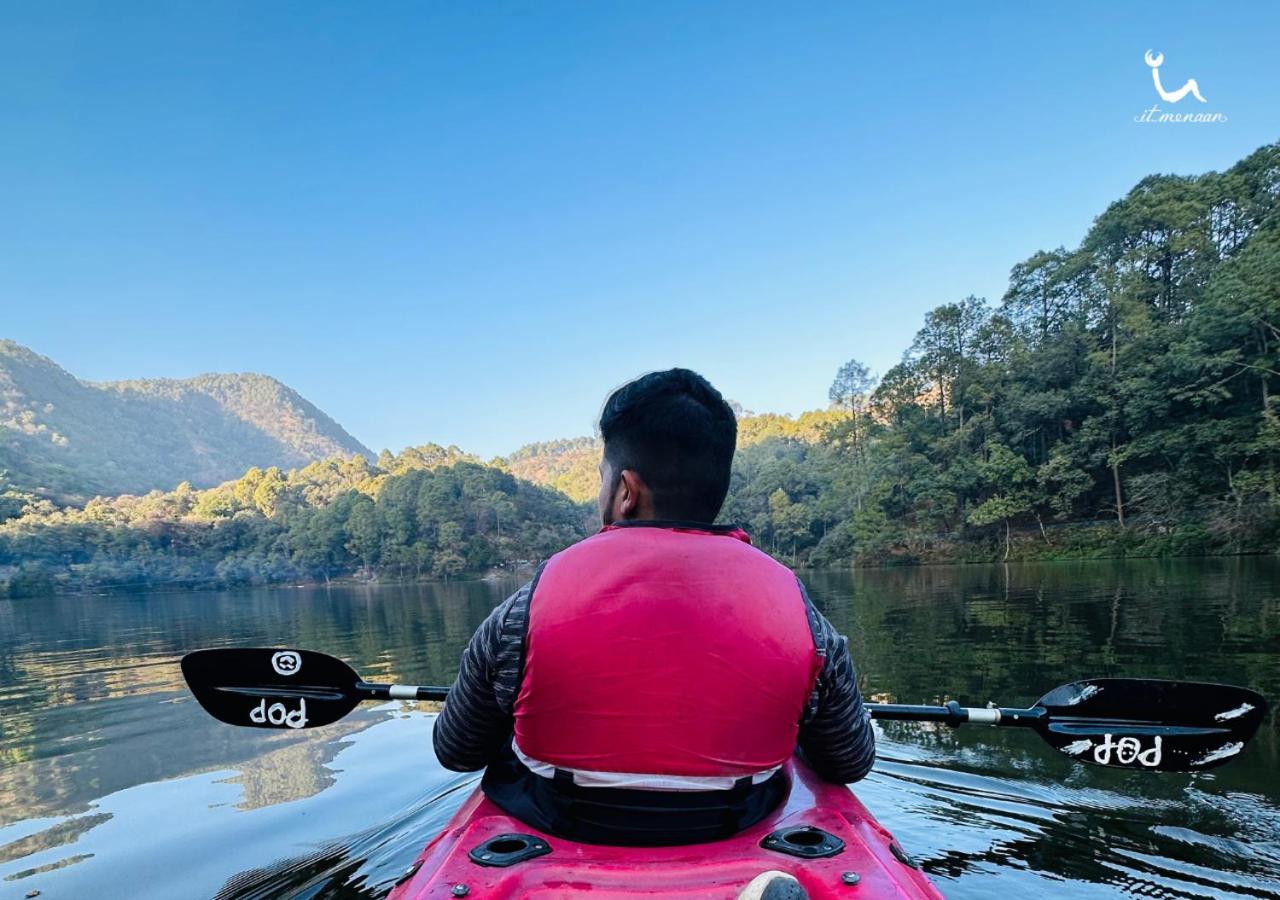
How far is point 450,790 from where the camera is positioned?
3.98 m

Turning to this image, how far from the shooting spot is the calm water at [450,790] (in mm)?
2928

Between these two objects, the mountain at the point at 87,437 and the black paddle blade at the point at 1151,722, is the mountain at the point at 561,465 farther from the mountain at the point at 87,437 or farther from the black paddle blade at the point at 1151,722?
the black paddle blade at the point at 1151,722

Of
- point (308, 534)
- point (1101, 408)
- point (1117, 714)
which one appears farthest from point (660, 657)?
point (308, 534)

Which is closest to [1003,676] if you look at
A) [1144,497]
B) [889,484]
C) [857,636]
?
[857,636]

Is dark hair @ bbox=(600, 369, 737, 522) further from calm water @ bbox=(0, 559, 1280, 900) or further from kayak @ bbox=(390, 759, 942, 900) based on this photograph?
calm water @ bbox=(0, 559, 1280, 900)

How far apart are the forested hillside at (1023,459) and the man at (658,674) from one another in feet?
96.8

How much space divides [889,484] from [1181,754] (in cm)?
4165

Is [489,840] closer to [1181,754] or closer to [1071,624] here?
[1181,754]

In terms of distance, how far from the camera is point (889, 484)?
42.2 meters

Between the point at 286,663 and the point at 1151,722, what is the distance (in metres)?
3.77

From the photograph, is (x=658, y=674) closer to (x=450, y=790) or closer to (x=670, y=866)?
(x=670, y=866)

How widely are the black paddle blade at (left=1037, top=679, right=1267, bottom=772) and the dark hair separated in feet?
6.71

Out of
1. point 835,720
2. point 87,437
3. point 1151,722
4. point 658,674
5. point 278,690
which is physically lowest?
point 1151,722

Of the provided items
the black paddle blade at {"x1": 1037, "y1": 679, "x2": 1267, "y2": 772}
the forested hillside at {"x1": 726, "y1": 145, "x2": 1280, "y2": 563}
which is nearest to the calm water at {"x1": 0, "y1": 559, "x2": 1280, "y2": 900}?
the black paddle blade at {"x1": 1037, "y1": 679, "x2": 1267, "y2": 772}
